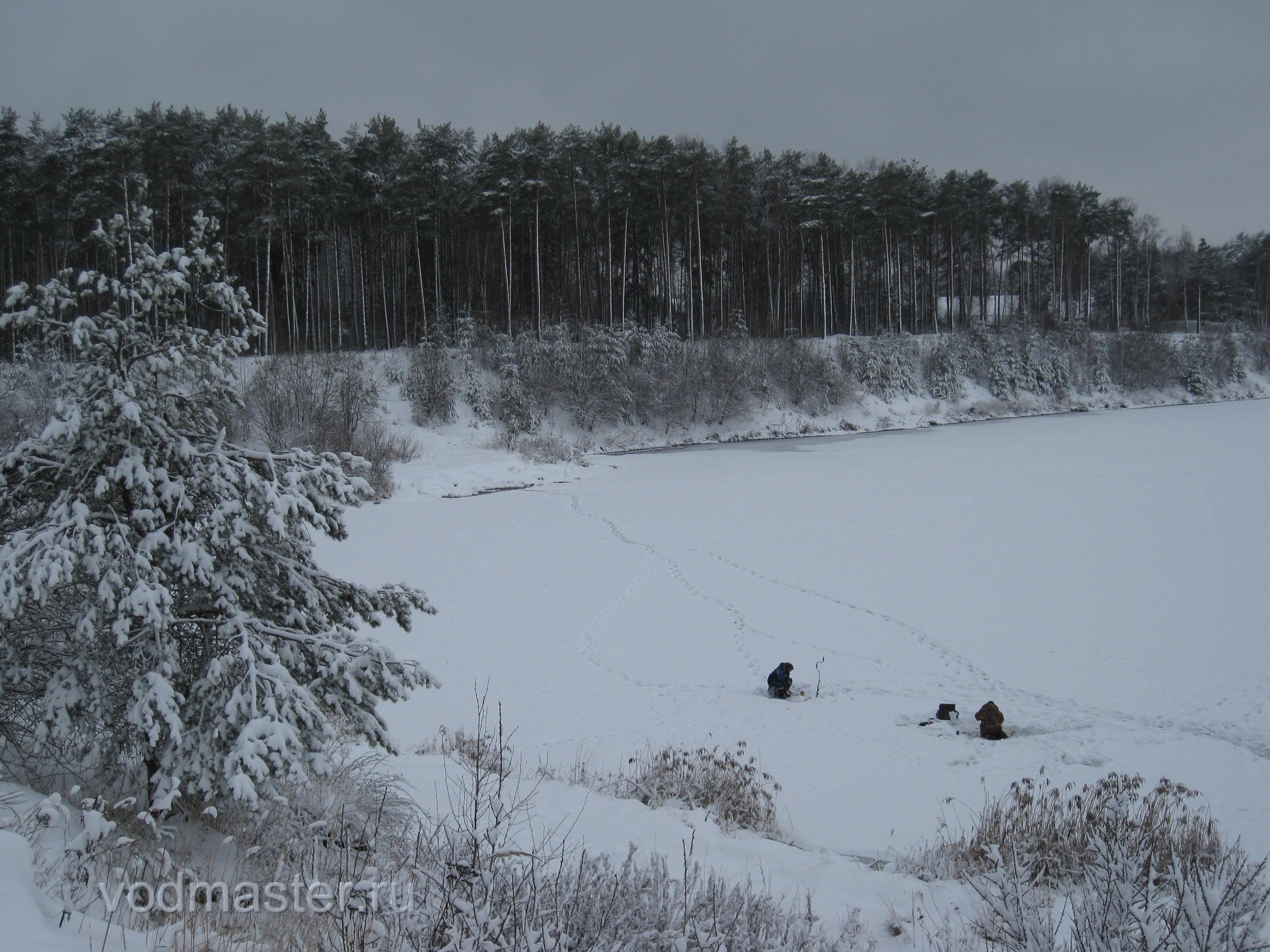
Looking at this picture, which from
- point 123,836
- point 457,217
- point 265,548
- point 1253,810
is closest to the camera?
point 123,836

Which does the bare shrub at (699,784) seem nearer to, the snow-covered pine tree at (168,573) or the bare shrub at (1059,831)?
the bare shrub at (1059,831)

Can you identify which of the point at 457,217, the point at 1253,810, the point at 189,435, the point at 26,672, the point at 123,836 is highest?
the point at 457,217

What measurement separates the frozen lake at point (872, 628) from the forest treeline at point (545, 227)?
73.8 ft

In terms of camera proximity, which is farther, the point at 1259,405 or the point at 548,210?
the point at 1259,405

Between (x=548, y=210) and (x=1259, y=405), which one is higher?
(x=548, y=210)

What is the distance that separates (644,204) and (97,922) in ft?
150

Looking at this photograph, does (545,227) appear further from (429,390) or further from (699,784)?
(699,784)

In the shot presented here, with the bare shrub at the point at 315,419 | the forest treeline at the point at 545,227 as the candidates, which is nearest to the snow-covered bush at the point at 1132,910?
the bare shrub at the point at 315,419

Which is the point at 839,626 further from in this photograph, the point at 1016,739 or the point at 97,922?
the point at 97,922

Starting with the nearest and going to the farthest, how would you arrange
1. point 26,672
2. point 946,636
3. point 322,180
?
1. point 26,672
2. point 946,636
3. point 322,180

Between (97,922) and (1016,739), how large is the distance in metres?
6.84

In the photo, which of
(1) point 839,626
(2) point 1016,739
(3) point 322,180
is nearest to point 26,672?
(2) point 1016,739

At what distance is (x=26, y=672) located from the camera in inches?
129

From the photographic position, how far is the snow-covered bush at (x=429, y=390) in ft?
109
